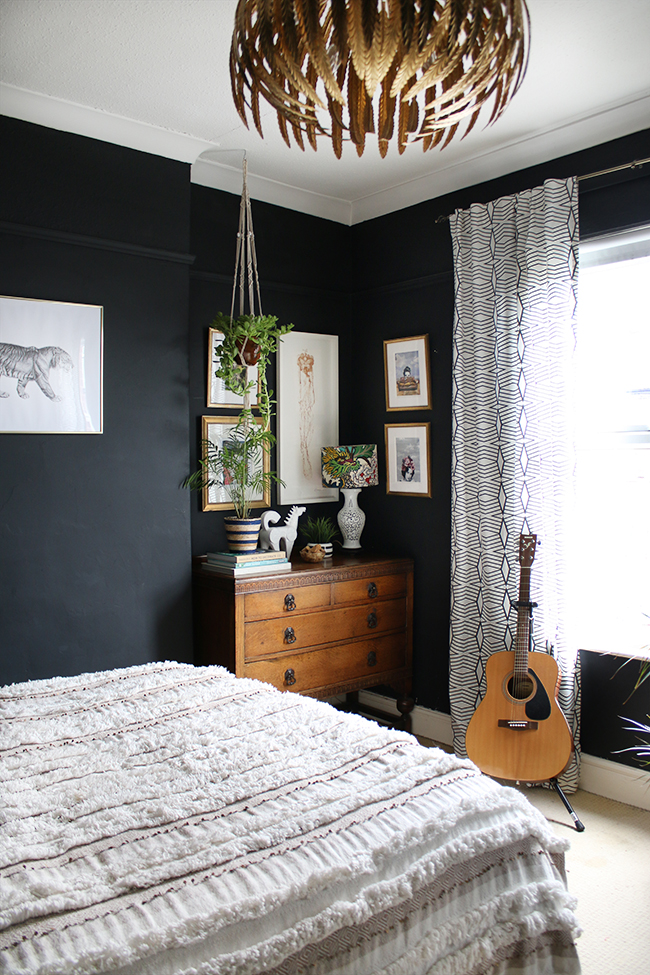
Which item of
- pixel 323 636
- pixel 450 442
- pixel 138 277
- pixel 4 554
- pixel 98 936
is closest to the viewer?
pixel 98 936

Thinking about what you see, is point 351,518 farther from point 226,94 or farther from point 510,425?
point 226,94

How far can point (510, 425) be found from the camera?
3352mm

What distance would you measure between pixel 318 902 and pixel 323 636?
7.08 ft

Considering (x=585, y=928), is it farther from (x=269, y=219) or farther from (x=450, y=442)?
(x=269, y=219)

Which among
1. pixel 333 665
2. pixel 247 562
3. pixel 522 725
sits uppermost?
pixel 247 562

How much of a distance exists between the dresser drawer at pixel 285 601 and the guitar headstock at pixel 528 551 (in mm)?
899

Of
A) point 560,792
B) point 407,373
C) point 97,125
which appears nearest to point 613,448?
point 407,373

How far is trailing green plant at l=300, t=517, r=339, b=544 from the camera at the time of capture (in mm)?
3959

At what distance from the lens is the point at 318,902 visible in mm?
1295

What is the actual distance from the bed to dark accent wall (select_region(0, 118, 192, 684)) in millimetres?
1012

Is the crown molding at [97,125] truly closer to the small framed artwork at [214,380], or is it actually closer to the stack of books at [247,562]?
the small framed artwork at [214,380]

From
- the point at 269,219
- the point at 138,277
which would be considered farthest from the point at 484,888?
the point at 269,219

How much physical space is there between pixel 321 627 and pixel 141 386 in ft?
4.45

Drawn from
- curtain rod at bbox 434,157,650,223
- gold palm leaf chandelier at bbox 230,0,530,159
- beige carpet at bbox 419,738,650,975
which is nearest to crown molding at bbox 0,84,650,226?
curtain rod at bbox 434,157,650,223
